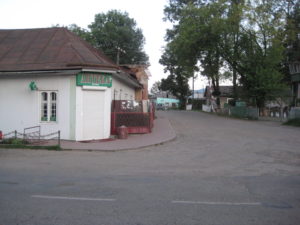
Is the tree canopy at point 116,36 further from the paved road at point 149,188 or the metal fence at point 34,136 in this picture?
the paved road at point 149,188

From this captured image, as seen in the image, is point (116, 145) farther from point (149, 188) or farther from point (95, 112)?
point (149, 188)

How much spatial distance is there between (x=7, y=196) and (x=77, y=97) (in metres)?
9.26

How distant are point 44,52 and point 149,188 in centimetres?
1213

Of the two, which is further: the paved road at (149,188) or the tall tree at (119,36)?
the tall tree at (119,36)

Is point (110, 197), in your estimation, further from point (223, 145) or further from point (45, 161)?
point (223, 145)

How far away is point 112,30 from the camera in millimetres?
42750

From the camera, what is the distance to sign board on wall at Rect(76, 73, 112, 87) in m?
14.8

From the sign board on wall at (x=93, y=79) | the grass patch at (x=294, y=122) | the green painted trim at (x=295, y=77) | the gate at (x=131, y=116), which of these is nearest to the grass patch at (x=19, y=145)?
the sign board on wall at (x=93, y=79)

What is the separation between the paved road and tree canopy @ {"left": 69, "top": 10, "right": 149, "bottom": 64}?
104 ft

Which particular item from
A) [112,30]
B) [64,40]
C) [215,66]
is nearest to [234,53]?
[215,66]

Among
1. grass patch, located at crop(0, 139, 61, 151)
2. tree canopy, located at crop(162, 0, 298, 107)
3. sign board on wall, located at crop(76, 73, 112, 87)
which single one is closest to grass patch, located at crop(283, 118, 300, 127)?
tree canopy, located at crop(162, 0, 298, 107)

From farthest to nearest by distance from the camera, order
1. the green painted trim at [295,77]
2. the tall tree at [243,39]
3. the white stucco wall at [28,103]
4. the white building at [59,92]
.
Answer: the green painted trim at [295,77]
the tall tree at [243,39]
the white stucco wall at [28,103]
the white building at [59,92]

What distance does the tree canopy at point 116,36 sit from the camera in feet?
139

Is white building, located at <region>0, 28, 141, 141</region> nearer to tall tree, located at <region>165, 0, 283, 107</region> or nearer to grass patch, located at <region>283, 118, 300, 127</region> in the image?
grass patch, located at <region>283, 118, 300, 127</region>
